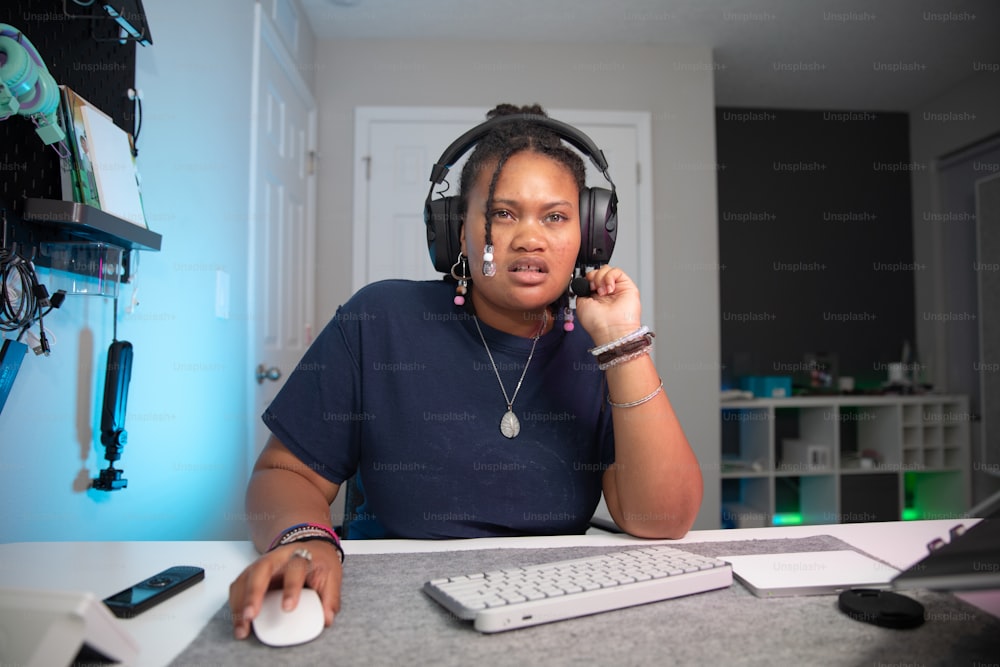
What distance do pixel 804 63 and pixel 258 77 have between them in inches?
115

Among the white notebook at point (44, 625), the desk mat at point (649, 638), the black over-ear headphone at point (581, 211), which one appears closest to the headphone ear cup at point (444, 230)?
the black over-ear headphone at point (581, 211)

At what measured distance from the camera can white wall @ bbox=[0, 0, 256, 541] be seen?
1.04m

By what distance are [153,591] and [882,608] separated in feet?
2.37

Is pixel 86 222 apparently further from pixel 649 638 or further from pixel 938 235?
pixel 938 235

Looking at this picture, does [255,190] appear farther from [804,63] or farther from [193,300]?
[804,63]

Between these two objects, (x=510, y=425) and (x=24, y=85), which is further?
(x=510, y=425)

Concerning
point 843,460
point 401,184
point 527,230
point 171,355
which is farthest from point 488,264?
point 843,460

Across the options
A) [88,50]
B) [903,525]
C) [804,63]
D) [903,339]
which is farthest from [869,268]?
[88,50]

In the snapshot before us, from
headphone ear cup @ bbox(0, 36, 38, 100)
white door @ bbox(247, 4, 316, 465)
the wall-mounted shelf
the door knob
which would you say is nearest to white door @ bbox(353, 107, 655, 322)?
white door @ bbox(247, 4, 316, 465)

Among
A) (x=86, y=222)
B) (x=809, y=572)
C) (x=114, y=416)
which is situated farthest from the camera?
(x=114, y=416)

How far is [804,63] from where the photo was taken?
3449mm

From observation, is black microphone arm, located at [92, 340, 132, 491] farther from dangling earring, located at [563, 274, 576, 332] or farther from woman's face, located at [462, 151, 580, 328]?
dangling earring, located at [563, 274, 576, 332]

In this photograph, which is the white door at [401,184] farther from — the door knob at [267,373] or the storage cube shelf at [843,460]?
the storage cube shelf at [843,460]

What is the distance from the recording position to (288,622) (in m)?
0.55
